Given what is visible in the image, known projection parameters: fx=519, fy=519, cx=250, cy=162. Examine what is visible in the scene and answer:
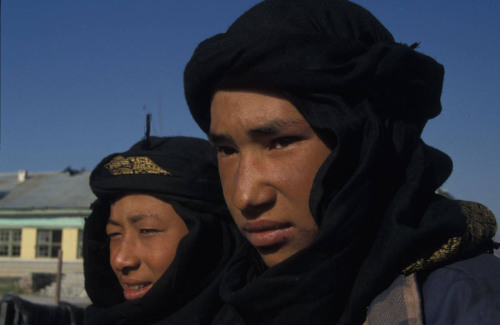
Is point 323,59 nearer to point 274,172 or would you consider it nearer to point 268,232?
point 274,172

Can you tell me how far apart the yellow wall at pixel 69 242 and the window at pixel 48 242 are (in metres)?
0.38

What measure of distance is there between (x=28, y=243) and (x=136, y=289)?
28.1m

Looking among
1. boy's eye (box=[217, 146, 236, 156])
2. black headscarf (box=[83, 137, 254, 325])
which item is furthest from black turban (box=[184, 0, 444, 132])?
black headscarf (box=[83, 137, 254, 325])

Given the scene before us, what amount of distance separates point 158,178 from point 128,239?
1.24ft

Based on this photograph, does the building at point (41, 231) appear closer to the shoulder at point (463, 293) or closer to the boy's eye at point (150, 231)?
the boy's eye at point (150, 231)

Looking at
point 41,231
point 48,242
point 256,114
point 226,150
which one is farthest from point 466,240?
point 41,231

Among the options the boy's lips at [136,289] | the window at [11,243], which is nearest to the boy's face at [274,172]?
the boy's lips at [136,289]

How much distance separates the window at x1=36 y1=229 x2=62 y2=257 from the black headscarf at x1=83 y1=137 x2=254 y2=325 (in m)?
26.7

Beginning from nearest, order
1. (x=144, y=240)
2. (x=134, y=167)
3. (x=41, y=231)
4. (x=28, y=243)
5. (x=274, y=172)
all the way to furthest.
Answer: (x=274, y=172)
(x=144, y=240)
(x=134, y=167)
(x=28, y=243)
(x=41, y=231)

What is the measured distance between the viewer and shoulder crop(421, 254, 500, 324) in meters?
1.47

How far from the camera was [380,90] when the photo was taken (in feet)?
5.93

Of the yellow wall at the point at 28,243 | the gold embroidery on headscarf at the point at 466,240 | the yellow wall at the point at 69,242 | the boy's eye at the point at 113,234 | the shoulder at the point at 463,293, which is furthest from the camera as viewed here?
the yellow wall at the point at 28,243

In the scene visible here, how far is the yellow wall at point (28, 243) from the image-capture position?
2830cm

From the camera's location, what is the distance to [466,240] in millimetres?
1629
